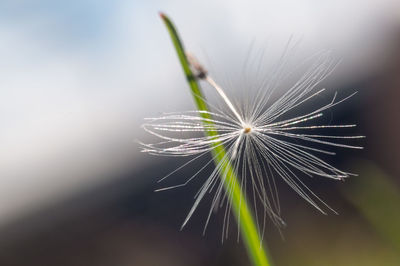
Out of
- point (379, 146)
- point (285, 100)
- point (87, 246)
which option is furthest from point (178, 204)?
point (285, 100)

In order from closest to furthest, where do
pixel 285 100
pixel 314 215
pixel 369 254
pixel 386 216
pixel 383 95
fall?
pixel 285 100
pixel 386 216
pixel 369 254
pixel 314 215
pixel 383 95

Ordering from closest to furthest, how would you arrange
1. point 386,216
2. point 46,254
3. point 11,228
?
point 386,216 < point 46,254 < point 11,228

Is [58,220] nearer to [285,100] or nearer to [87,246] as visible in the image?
[87,246]

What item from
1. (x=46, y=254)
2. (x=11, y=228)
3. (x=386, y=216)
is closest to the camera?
(x=386, y=216)

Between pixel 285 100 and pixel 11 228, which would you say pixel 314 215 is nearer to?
pixel 11 228

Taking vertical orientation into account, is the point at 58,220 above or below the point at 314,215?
above

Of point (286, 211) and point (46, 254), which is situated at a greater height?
point (46, 254)

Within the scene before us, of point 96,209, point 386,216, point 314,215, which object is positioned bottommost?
point 314,215

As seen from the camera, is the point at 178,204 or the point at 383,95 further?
the point at 383,95

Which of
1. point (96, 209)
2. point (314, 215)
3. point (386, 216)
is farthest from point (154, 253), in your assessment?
point (386, 216)
